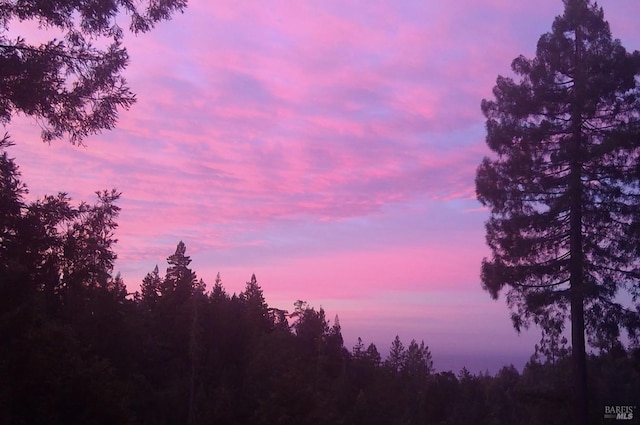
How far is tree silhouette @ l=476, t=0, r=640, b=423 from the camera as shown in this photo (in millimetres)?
14812

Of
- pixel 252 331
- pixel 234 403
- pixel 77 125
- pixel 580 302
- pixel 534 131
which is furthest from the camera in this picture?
pixel 252 331

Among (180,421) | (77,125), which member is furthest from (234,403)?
(77,125)

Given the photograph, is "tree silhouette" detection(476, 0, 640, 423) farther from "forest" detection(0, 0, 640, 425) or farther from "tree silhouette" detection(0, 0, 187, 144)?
"tree silhouette" detection(0, 0, 187, 144)

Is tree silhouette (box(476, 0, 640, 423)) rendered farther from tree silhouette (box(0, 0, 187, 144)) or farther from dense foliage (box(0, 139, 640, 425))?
tree silhouette (box(0, 0, 187, 144))

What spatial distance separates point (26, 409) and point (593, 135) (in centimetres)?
1399

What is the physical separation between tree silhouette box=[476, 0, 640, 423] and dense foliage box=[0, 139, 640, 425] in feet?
7.09

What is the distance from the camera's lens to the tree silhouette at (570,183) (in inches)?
583

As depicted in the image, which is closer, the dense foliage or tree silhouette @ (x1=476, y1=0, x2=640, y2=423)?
the dense foliage

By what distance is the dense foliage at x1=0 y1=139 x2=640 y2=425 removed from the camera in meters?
9.27

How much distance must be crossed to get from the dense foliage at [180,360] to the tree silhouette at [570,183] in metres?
2.16

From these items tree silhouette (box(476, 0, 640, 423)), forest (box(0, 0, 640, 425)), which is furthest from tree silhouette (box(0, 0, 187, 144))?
tree silhouette (box(476, 0, 640, 423))

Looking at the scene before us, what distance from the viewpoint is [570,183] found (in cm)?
1506

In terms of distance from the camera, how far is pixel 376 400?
45938 mm

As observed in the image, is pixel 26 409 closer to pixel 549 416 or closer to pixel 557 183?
pixel 557 183
